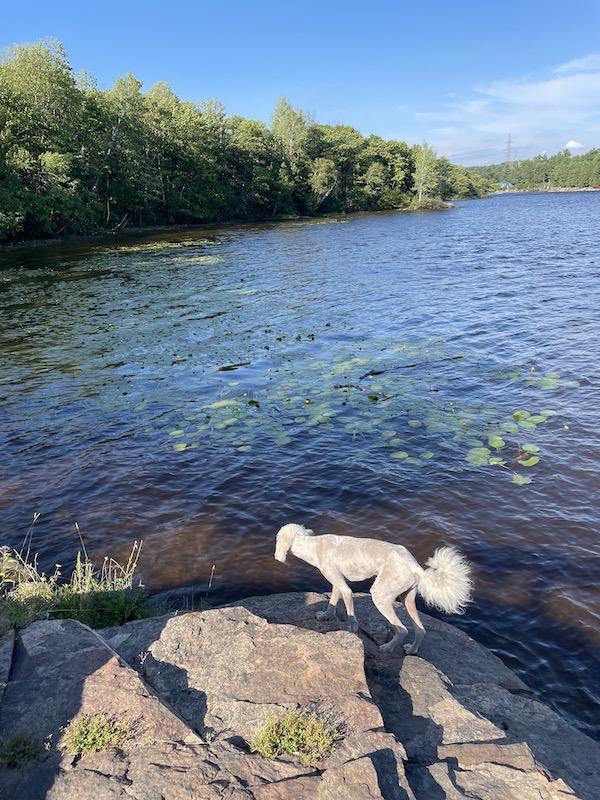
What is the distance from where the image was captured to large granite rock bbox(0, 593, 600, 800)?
15.1 ft

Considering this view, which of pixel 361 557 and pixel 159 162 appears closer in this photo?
pixel 361 557

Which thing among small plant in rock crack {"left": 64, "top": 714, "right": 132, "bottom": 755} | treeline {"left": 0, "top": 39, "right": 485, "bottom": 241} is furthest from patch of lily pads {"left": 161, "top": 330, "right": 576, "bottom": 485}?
treeline {"left": 0, "top": 39, "right": 485, "bottom": 241}

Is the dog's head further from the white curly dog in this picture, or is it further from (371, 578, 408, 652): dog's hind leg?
(371, 578, 408, 652): dog's hind leg

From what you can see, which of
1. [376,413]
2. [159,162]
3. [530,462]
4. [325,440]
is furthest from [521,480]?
[159,162]

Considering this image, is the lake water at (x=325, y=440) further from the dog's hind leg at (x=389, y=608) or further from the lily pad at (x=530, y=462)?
the dog's hind leg at (x=389, y=608)

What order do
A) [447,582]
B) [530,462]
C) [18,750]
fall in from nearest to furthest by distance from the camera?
[18,750] → [447,582] → [530,462]

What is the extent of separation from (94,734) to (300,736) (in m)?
1.96

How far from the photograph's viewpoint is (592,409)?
15.7 meters

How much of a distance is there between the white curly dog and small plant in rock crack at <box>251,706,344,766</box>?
2.25 meters

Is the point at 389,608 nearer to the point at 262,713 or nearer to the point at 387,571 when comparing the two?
the point at 387,571

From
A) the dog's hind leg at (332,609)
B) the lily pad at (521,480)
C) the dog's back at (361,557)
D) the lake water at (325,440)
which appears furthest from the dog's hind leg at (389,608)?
the lily pad at (521,480)

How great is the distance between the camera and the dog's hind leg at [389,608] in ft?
24.0

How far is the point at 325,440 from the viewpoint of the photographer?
48.9ft

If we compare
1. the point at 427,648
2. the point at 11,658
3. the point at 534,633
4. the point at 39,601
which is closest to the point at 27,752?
the point at 11,658
